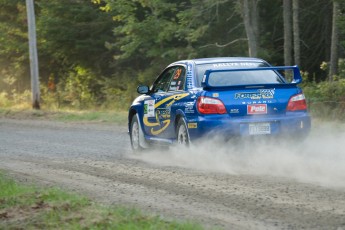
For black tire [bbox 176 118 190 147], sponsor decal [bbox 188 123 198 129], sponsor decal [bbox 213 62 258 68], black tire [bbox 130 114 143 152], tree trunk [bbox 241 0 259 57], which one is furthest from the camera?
tree trunk [bbox 241 0 259 57]

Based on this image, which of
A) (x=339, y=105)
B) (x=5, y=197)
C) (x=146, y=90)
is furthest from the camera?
(x=339, y=105)

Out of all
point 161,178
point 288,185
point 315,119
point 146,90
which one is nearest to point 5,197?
point 161,178

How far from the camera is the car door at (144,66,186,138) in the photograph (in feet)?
44.1

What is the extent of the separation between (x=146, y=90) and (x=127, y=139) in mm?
3761

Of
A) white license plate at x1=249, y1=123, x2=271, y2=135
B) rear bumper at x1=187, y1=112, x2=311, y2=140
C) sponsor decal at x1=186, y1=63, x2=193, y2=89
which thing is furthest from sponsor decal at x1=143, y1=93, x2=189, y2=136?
white license plate at x1=249, y1=123, x2=271, y2=135

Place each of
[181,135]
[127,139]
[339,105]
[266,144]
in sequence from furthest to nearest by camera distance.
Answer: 1. [339,105]
2. [127,139]
3. [181,135]
4. [266,144]

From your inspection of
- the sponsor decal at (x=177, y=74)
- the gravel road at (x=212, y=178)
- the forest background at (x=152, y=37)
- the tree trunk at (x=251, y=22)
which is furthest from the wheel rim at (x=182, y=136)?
the tree trunk at (x=251, y=22)

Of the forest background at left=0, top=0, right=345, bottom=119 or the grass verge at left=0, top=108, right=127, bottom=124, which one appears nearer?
the grass verge at left=0, top=108, right=127, bottom=124

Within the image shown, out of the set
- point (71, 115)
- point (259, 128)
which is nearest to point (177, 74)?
point (259, 128)

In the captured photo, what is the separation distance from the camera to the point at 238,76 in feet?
42.0

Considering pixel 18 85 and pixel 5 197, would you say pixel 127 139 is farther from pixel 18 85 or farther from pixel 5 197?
pixel 18 85

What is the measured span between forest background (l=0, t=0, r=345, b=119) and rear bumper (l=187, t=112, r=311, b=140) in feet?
39.4

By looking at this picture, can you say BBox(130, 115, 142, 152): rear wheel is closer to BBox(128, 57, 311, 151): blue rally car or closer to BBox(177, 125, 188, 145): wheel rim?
BBox(128, 57, 311, 151): blue rally car

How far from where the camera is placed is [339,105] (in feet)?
66.8
